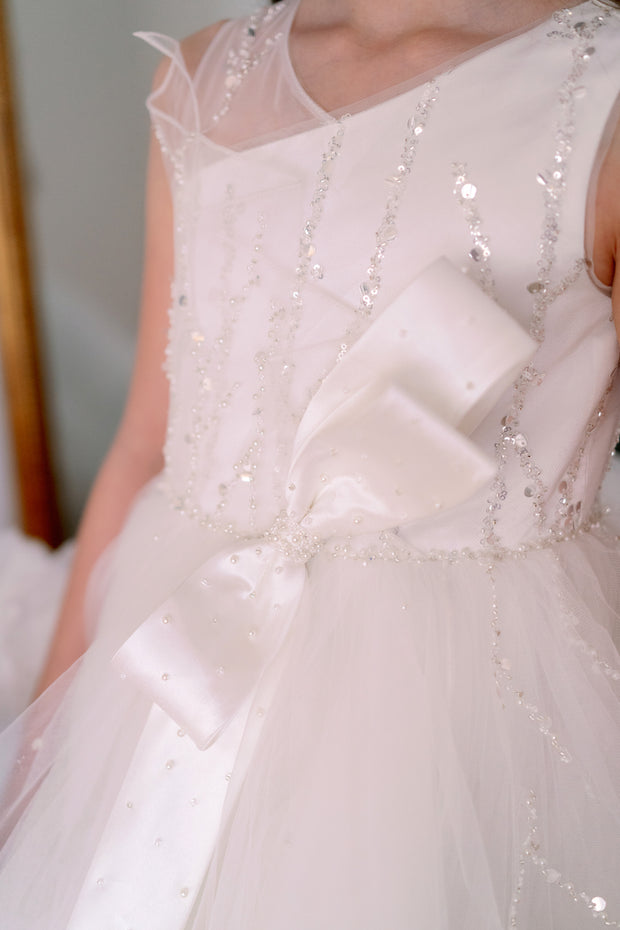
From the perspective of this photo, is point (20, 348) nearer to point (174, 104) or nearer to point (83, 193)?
point (83, 193)

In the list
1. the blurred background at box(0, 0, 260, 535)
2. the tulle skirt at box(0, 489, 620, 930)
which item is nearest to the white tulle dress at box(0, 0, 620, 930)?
the tulle skirt at box(0, 489, 620, 930)

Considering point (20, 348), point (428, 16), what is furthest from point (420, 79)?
point (20, 348)

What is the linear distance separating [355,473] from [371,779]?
8.6 inches

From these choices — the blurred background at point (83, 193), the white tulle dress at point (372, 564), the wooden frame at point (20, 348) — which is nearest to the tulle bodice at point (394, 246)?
the white tulle dress at point (372, 564)

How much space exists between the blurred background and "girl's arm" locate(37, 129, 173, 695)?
0.55 m

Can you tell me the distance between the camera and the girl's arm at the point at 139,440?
2.89 ft

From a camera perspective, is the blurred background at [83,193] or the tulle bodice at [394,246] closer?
the tulle bodice at [394,246]

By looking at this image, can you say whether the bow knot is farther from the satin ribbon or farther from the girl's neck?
the girl's neck

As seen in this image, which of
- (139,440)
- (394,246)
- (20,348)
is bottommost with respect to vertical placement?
(20,348)

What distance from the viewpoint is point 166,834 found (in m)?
0.63

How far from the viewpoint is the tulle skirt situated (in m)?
0.56

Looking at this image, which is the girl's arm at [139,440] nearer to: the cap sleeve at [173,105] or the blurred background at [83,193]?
the cap sleeve at [173,105]

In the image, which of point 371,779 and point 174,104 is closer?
point 371,779

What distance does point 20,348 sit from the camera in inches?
60.2
